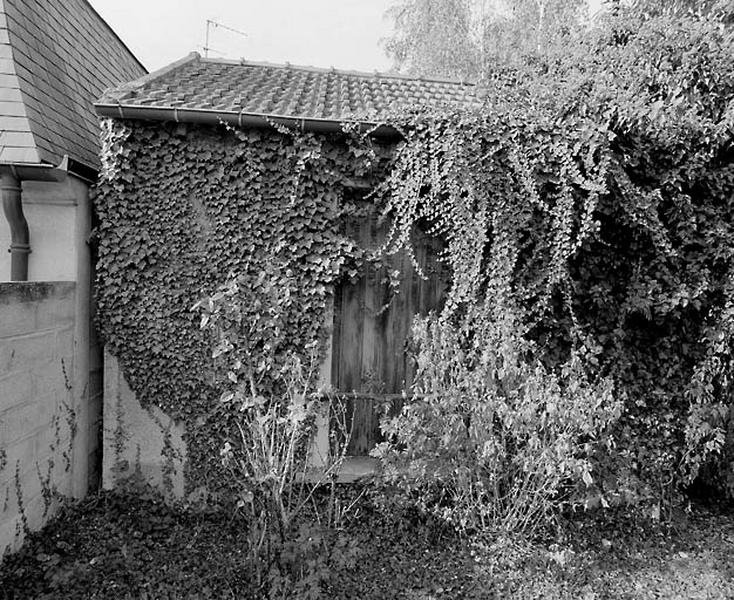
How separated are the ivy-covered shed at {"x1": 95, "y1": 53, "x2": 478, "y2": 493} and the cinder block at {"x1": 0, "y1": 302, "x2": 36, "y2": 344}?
764mm

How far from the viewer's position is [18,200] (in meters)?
3.98

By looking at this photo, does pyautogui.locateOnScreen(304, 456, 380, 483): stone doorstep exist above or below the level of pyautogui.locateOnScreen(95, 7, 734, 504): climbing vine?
below

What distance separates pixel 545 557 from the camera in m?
3.70

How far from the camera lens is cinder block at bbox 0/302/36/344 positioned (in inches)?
125

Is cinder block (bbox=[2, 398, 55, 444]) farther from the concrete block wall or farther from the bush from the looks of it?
the bush

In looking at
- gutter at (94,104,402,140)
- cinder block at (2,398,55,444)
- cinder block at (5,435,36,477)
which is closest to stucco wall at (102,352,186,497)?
cinder block at (2,398,55,444)

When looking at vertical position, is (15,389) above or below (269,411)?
above

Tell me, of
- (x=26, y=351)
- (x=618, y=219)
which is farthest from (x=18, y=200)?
(x=618, y=219)

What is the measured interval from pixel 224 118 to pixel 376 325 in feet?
7.17

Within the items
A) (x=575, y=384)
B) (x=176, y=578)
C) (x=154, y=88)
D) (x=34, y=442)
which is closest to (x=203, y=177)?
(x=154, y=88)

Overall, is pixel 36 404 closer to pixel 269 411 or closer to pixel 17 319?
pixel 17 319

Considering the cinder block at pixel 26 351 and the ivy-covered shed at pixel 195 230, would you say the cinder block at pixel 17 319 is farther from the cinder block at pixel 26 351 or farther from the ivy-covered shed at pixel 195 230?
the ivy-covered shed at pixel 195 230

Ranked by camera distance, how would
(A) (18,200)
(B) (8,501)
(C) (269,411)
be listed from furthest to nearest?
1. (A) (18,200)
2. (C) (269,411)
3. (B) (8,501)

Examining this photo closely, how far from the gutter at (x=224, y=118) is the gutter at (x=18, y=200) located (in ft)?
1.78
